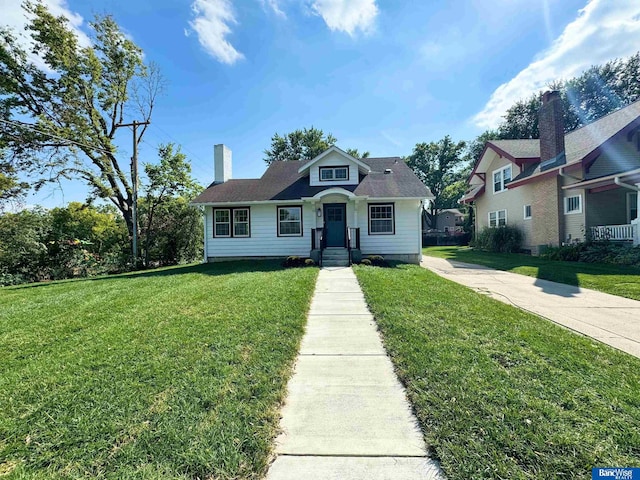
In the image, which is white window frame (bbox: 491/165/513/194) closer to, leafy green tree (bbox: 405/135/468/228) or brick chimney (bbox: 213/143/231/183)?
brick chimney (bbox: 213/143/231/183)

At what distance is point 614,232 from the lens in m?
11.7

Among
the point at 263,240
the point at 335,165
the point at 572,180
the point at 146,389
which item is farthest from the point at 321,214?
the point at 572,180

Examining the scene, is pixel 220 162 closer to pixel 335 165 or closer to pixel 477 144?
pixel 335 165

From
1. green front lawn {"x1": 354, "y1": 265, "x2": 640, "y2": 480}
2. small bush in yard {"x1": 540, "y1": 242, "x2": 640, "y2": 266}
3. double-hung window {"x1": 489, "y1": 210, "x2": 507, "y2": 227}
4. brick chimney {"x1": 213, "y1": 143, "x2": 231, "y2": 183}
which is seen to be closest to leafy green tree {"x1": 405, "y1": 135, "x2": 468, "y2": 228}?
double-hung window {"x1": 489, "y1": 210, "x2": 507, "y2": 227}

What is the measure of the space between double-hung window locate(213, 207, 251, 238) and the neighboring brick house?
1465cm

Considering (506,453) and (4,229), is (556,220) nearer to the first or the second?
(506,453)

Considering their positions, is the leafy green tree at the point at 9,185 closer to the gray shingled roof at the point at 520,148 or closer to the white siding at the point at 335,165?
the white siding at the point at 335,165

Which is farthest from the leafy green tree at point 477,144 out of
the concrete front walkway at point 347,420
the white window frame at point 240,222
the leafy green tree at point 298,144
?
the concrete front walkway at point 347,420

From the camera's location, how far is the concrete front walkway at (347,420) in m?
1.92

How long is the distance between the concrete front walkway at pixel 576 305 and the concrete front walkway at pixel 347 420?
3.39 m

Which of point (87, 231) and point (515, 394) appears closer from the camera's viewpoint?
point (515, 394)

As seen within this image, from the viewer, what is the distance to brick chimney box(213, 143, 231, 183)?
14877 millimetres

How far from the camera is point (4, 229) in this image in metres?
13.2

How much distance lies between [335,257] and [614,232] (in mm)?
11375
